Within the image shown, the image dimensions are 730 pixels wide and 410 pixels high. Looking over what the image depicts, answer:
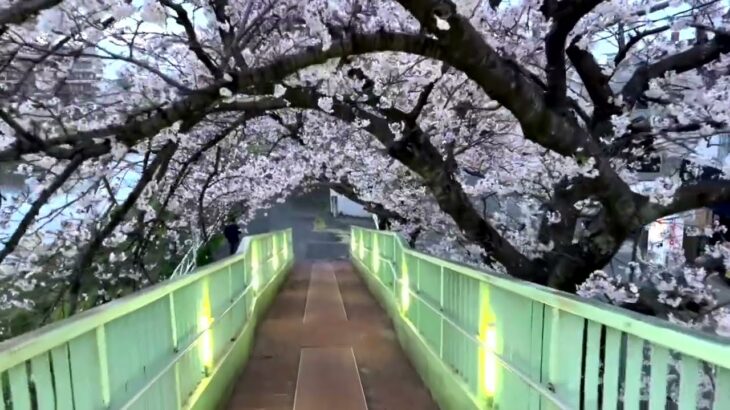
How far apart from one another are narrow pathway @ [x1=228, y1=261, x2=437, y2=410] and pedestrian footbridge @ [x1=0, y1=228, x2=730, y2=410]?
0.08 ft

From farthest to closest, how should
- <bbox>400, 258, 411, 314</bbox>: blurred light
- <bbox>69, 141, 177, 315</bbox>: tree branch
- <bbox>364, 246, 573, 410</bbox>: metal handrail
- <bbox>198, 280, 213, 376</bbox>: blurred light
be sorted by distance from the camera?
1. <bbox>400, 258, 411, 314</bbox>: blurred light
2. <bbox>69, 141, 177, 315</bbox>: tree branch
3. <bbox>198, 280, 213, 376</bbox>: blurred light
4. <bbox>364, 246, 573, 410</bbox>: metal handrail

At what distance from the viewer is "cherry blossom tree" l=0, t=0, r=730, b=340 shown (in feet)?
13.2

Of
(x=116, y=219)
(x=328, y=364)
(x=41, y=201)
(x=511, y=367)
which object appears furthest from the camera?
(x=328, y=364)

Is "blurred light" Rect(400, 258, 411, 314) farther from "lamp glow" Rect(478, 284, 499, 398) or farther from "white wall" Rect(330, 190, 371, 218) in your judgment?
"white wall" Rect(330, 190, 371, 218)

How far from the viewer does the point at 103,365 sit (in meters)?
2.56

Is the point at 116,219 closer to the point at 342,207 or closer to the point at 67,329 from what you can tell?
the point at 67,329

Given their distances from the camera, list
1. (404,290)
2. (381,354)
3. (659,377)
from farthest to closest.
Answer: (404,290)
(381,354)
(659,377)

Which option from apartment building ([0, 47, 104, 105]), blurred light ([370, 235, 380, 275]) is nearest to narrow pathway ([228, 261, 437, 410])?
blurred light ([370, 235, 380, 275])

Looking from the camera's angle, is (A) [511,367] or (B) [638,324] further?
(A) [511,367]

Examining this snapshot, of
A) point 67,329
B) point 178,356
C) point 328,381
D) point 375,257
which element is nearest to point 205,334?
point 178,356

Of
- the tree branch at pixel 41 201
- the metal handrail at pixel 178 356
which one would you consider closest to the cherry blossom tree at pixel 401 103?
the tree branch at pixel 41 201

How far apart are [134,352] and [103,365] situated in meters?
0.49

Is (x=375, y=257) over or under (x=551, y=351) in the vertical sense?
under

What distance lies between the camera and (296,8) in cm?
673
